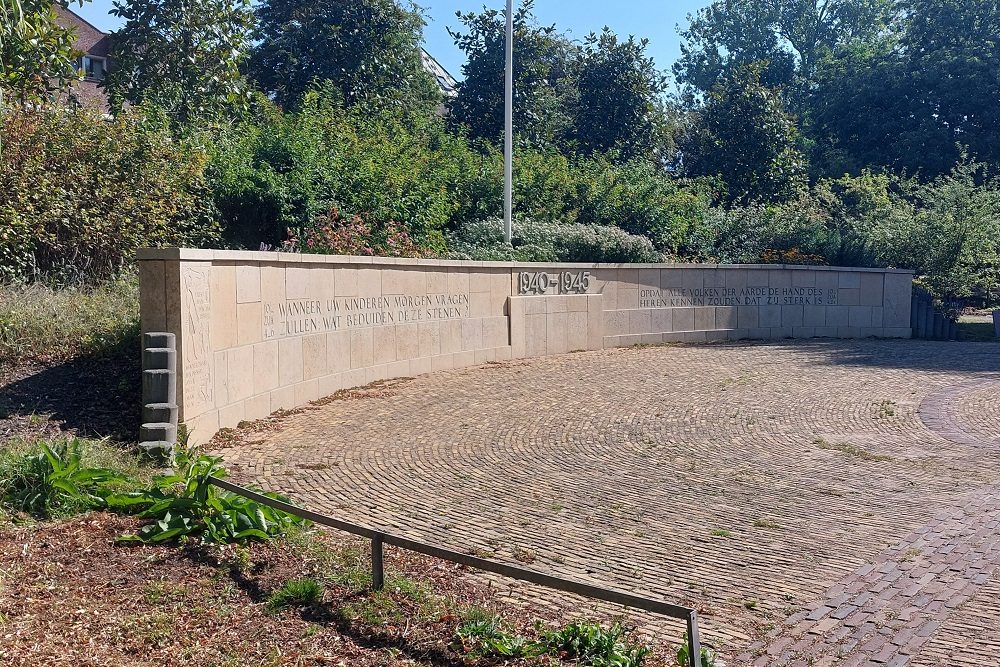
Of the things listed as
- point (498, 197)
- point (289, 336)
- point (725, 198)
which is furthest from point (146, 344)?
point (725, 198)

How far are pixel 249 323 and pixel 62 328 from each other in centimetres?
180

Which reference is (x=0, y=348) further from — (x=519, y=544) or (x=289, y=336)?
(x=519, y=544)

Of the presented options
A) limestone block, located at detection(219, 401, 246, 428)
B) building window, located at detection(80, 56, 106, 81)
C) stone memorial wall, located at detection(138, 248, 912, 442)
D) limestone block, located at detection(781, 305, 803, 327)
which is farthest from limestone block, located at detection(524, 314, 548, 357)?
building window, located at detection(80, 56, 106, 81)

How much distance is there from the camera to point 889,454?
870cm

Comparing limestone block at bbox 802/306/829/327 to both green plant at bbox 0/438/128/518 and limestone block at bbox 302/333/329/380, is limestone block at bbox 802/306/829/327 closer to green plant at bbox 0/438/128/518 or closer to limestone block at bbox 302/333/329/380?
limestone block at bbox 302/333/329/380

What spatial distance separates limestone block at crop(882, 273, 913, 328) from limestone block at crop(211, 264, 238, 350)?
50.4ft

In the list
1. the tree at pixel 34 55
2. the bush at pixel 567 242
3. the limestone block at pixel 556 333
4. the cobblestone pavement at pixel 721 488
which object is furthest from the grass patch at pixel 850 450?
the tree at pixel 34 55

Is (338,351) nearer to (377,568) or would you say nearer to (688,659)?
(377,568)

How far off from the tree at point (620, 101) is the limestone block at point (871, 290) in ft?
43.5

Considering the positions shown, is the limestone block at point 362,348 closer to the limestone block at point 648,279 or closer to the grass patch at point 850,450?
the grass patch at point 850,450

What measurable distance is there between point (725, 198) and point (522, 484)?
80.3 ft

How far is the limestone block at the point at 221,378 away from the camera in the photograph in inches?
346

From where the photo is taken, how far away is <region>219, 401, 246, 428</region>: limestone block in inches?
353

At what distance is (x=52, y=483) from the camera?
5.96m
